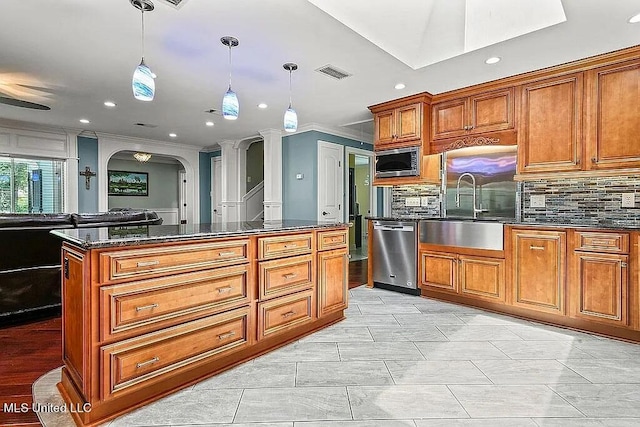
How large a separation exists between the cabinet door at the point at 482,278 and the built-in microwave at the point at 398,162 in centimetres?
123

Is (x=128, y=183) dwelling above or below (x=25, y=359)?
above

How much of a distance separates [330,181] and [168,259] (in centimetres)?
434

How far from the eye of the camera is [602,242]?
2768 mm

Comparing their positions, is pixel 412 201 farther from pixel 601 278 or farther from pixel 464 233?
pixel 601 278

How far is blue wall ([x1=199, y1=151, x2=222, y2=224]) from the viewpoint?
327 inches

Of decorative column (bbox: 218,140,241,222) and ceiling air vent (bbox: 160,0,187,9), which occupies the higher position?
ceiling air vent (bbox: 160,0,187,9)

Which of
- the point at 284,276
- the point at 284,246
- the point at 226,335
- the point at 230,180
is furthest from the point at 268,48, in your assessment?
the point at 230,180

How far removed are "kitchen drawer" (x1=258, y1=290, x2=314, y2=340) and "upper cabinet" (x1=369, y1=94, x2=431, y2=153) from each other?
2.45 metres

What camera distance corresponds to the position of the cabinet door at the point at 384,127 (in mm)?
4418

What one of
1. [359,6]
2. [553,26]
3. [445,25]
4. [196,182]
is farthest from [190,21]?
[196,182]

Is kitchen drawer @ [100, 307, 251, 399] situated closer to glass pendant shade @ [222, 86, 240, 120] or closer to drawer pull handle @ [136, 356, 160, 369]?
drawer pull handle @ [136, 356, 160, 369]

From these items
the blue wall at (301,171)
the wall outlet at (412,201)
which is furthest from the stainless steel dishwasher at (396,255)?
the blue wall at (301,171)

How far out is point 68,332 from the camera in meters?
1.87

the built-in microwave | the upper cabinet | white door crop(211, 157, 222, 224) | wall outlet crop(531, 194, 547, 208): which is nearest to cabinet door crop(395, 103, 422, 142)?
the upper cabinet
